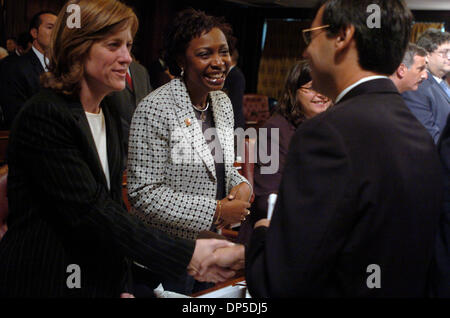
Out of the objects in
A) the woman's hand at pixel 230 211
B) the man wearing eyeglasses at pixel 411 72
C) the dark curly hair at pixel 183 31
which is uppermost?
the dark curly hair at pixel 183 31

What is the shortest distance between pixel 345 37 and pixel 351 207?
1.40ft

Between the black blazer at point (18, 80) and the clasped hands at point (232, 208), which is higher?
the black blazer at point (18, 80)

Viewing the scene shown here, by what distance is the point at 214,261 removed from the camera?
1672 mm

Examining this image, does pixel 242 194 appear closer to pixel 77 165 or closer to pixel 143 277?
pixel 143 277

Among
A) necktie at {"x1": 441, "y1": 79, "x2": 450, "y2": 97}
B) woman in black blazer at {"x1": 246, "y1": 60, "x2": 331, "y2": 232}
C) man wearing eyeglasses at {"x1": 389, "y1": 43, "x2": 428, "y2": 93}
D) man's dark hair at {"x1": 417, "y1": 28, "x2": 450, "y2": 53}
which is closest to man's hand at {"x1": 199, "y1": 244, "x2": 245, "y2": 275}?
woman in black blazer at {"x1": 246, "y1": 60, "x2": 331, "y2": 232}

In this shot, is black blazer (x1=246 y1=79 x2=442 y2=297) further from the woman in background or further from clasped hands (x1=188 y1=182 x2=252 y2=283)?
the woman in background

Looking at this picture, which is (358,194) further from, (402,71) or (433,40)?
(433,40)

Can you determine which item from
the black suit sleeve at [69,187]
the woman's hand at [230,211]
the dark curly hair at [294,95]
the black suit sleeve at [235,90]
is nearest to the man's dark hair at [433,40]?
the black suit sleeve at [235,90]

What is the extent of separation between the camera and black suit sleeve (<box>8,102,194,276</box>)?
1.36 meters

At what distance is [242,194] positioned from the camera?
214cm

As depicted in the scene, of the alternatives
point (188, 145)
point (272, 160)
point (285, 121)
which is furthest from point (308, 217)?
point (285, 121)

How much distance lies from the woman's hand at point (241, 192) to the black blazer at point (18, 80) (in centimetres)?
246

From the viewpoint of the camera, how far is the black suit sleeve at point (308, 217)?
107cm

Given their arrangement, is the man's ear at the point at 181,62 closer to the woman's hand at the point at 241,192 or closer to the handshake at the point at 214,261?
the woman's hand at the point at 241,192
